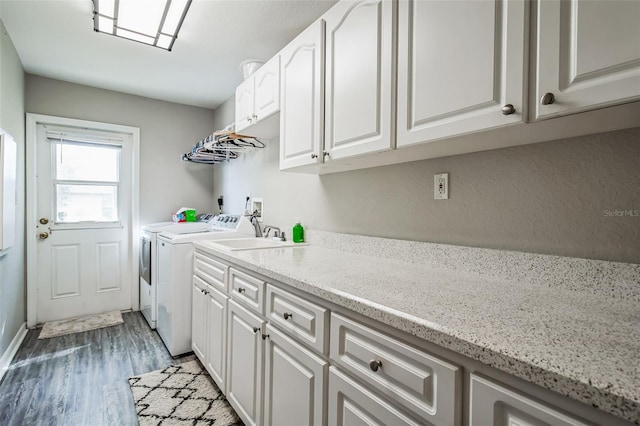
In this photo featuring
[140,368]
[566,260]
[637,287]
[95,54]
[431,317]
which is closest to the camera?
[431,317]

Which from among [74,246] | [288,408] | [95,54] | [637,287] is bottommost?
[288,408]

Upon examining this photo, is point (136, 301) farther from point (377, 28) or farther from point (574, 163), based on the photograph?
point (574, 163)

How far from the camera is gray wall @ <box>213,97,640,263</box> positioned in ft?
3.03

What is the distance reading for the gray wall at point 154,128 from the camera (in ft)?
9.86

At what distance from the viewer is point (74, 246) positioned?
10.4 ft

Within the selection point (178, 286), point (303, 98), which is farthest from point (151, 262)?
point (303, 98)

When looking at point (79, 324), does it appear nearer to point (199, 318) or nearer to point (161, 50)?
point (199, 318)

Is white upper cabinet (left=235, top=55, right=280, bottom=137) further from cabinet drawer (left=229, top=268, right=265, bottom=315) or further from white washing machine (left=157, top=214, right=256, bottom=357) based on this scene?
cabinet drawer (left=229, top=268, right=265, bottom=315)

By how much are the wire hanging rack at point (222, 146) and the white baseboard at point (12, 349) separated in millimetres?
2130

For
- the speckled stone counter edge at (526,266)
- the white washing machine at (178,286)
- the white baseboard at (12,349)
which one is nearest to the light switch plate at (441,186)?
the speckled stone counter edge at (526,266)

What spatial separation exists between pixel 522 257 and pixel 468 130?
52 cm

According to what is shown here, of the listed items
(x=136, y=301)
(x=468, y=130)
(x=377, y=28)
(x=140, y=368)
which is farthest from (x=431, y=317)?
(x=136, y=301)

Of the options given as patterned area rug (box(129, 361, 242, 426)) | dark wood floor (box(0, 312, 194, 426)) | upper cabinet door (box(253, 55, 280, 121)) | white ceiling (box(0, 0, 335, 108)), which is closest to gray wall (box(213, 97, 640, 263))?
upper cabinet door (box(253, 55, 280, 121))

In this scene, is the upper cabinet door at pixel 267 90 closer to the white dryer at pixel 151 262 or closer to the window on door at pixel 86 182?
the white dryer at pixel 151 262
